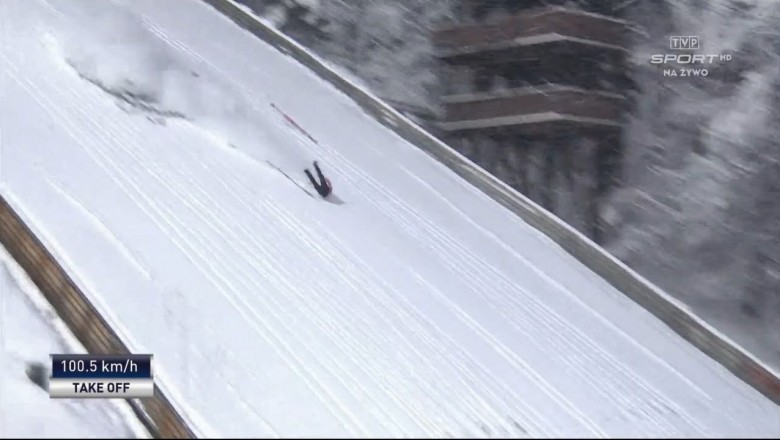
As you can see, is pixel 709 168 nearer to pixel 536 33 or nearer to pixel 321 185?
pixel 536 33

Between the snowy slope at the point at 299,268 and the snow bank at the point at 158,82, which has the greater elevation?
the snow bank at the point at 158,82

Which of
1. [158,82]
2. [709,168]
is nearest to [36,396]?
[158,82]

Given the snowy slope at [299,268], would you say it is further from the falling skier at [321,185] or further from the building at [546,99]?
the building at [546,99]

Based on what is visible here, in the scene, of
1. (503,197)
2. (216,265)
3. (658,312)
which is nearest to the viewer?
(216,265)

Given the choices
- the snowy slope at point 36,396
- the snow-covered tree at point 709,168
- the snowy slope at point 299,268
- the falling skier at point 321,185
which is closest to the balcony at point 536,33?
the snow-covered tree at point 709,168

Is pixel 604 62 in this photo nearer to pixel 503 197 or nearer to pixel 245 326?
pixel 503 197

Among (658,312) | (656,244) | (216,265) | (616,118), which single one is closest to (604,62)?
(616,118)
